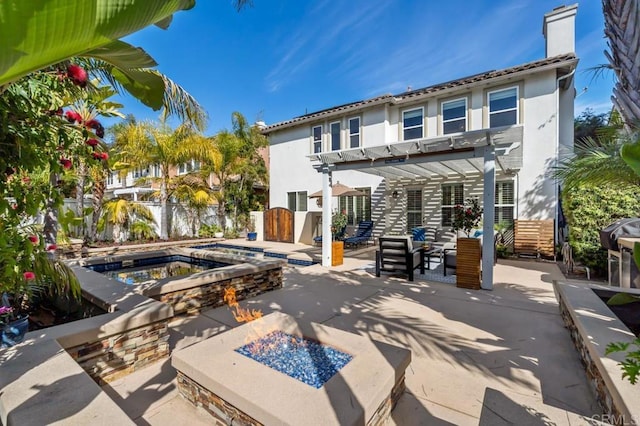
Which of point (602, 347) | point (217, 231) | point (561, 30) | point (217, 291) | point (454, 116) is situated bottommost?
point (217, 291)

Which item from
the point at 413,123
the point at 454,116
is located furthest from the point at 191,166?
the point at 454,116

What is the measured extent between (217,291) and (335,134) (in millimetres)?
12074

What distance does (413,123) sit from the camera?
1392 cm

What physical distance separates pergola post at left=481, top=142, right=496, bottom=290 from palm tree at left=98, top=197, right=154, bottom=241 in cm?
1601

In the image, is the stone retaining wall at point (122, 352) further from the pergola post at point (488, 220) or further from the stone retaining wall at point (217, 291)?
the pergola post at point (488, 220)

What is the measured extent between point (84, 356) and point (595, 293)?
7207 millimetres

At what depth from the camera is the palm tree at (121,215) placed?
14953 mm

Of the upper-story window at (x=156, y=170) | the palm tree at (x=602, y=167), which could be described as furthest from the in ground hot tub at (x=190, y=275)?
the upper-story window at (x=156, y=170)

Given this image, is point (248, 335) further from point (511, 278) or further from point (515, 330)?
point (511, 278)

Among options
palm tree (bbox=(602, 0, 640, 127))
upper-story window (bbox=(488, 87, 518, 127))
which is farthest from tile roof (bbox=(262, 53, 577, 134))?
palm tree (bbox=(602, 0, 640, 127))

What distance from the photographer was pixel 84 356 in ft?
11.1

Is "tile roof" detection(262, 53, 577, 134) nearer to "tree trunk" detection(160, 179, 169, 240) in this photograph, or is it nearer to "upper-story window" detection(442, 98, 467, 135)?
"upper-story window" detection(442, 98, 467, 135)

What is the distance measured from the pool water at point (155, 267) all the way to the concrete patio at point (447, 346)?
11.9ft
